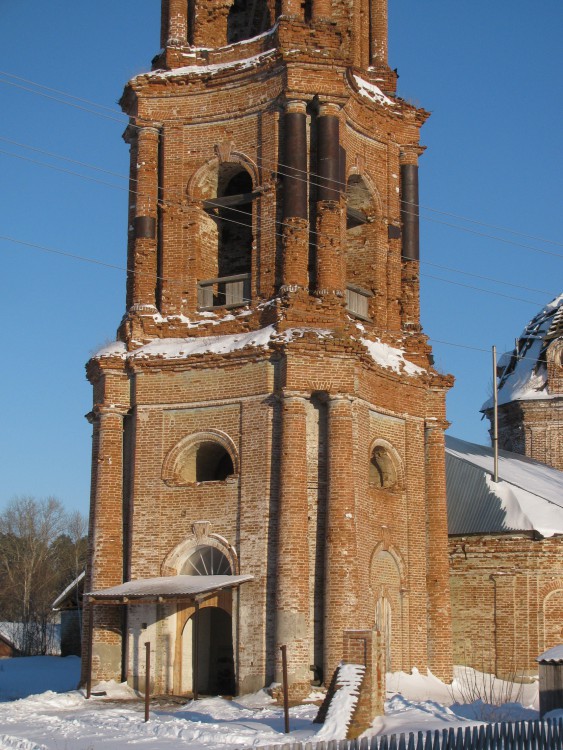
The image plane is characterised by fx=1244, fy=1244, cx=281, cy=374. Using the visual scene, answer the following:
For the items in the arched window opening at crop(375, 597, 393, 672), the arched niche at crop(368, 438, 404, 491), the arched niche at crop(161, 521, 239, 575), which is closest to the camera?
the arched niche at crop(161, 521, 239, 575)

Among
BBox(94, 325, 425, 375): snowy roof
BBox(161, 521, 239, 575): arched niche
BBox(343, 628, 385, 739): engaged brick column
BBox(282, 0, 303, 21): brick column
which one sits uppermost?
BBox(282, 0, 303, 21): brick column

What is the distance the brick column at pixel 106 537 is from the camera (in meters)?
21.8

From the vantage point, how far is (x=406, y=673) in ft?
73.8

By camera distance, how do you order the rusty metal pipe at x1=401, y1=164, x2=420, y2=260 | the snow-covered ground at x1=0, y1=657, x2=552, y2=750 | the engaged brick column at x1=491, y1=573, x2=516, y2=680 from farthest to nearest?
the engaged brick column at x1=491, y1=573, x2=516, y2=680 < the rusty metal pipe at x1=401, y1=164, x2=420, y2=260 < the snow-covered ground at x1=0, y1=657, x2=552, y2=750

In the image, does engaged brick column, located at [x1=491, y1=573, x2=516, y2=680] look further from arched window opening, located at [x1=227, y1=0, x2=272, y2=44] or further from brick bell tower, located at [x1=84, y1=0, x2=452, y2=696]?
arched window opening, located at [x1=227, y1=0, x2=272, y2=44]

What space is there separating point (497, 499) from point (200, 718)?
11.5 meters

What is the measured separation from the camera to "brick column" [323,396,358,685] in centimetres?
2031

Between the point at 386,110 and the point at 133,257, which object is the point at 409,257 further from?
the point at 133,257

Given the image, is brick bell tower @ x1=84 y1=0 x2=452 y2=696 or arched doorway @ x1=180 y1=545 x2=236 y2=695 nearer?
brick bell tower @ x1=84 y1=0 x2=452 y2=696

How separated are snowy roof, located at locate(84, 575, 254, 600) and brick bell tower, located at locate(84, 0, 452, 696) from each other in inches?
4.3

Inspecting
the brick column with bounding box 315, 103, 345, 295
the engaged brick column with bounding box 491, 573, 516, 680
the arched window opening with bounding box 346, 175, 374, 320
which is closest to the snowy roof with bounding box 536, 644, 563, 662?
the brick column with bounding box 315, 103, 345, 295

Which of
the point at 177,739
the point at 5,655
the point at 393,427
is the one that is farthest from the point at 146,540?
the point at 5,655

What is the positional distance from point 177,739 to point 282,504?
608cm

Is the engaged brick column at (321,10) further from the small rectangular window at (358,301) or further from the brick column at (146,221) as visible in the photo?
the small rectangular window at (358,301)
